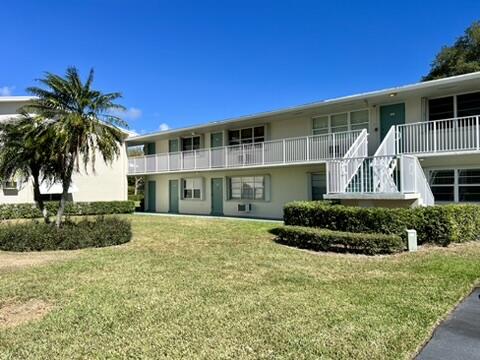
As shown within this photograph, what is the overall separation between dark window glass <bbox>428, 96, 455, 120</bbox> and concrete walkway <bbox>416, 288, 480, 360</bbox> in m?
10.8

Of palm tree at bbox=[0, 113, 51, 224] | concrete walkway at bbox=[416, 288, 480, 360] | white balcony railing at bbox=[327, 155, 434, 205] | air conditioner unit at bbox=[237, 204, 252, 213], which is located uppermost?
palm tree at bbox=[0, 113, 51, 224]

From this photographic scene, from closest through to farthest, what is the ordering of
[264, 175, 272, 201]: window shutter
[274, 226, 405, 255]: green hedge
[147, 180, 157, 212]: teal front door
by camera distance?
[274, 226, 405, 255]: green hedge
[264, 175, 272, 201]: window shutter
[147, 180, 157, 212]: teal front door

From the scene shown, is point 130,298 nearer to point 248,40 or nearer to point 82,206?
point 248,40

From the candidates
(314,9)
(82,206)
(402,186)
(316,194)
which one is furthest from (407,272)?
(82,206)

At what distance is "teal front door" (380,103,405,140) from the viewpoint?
14.8 metres

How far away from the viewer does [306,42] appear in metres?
19.8

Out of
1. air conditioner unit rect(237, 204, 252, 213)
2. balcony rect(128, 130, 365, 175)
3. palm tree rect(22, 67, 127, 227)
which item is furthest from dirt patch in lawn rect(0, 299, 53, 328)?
air conditioner unit rect(237, 204, 252, 213)

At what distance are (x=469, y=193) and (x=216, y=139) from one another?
13.6 meters

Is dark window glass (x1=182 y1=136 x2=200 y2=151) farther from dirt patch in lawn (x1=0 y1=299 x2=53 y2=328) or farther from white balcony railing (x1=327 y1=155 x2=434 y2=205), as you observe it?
dirt patch in lawn (x1=0 y1=299 x2=53 y2=328)

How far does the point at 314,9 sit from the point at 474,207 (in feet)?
34.3

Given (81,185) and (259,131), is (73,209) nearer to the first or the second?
(81,185)

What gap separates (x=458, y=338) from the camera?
402 cm

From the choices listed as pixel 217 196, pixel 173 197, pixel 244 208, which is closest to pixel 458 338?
pixel 244 208

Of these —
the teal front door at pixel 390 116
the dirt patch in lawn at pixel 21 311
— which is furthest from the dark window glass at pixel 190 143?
the dirt patch in lawn at pixel 21 311
